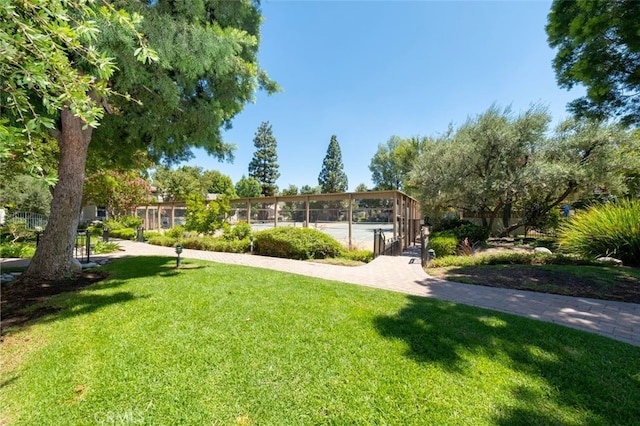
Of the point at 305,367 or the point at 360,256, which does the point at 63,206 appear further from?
the point at 360,256

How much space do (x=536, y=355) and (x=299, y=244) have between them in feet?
22.8

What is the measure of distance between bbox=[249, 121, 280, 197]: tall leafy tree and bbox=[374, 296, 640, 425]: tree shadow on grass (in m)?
46.4

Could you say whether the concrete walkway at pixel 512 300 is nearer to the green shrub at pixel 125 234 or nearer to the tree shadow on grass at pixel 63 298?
the tree shadow on grass at pixel 63 298

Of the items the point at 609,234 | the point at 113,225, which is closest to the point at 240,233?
the point at 113,225

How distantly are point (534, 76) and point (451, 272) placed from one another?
6698 mm

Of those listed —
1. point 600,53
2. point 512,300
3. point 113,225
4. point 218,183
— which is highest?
point 218,183

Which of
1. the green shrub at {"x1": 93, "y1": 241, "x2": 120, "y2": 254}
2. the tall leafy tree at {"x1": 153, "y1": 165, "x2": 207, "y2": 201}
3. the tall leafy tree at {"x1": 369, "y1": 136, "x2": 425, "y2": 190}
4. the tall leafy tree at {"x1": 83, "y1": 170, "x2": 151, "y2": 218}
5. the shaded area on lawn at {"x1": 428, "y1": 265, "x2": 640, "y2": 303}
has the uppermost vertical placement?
the tall leafy tree at {"x1": 369, "y1": 136, "x2": 425, "y2": 190}

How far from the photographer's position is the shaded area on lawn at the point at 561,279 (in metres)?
4.75

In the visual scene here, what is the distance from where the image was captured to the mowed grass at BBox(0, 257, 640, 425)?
6.23ft

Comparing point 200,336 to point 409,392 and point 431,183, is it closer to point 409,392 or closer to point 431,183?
point 409,392

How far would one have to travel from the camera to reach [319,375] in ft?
7.52

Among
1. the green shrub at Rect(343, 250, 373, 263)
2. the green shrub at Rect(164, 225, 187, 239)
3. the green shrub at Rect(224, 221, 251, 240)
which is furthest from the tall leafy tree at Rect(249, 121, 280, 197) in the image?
the green shrub at Rect(343, 250, 373, 263)

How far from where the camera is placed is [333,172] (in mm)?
52750

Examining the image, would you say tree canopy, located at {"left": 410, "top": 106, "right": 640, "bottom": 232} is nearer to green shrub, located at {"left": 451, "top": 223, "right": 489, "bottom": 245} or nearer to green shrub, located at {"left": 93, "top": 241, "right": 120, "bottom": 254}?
green shrub, located at {"left": 451, "top": 223, "right": 489, "bottom": 245}
